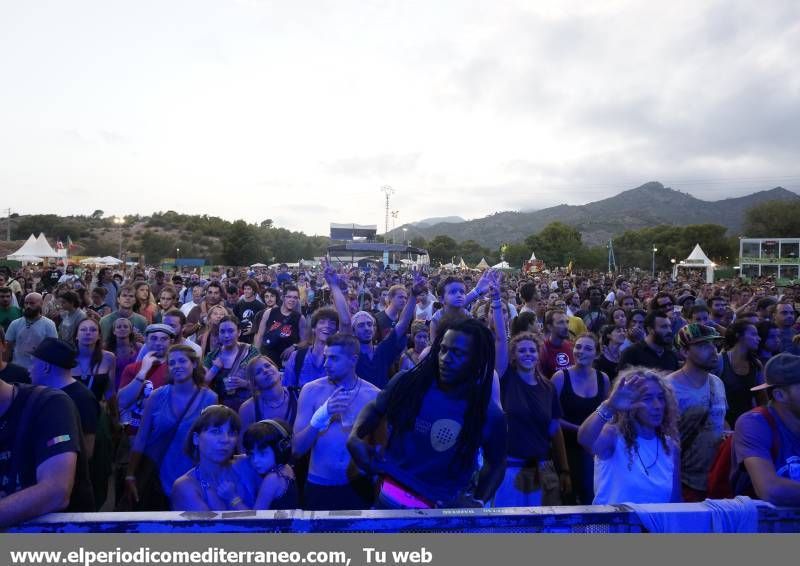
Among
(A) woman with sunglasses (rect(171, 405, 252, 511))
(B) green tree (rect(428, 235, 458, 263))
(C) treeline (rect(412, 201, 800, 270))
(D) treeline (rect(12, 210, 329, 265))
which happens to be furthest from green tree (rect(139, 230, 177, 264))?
(A) woman with sunglasses (rect(171, 405, 252, 511))

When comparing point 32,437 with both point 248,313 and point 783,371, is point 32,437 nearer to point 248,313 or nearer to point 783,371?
point 783,371

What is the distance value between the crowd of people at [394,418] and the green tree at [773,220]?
86193 mm

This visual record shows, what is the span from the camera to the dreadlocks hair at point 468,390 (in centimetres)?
229

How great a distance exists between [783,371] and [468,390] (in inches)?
59.5

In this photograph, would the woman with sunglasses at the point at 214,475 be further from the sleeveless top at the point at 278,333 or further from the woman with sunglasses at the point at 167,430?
the sleeveless top at the point at 278,333

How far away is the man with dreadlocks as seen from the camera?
87.0 inches

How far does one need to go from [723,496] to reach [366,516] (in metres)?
1.93

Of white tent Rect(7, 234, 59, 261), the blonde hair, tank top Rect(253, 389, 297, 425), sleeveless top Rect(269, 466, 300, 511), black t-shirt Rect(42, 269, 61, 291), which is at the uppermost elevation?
white tent Rect(7, 234, 59, 261)

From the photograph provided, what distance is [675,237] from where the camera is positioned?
79.9 meters

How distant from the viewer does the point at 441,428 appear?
226cm

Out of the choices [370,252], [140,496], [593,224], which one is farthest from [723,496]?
[593,224]

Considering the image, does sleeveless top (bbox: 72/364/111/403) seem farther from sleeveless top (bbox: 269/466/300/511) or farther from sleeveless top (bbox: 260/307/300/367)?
sleeveless top (bbox: 269/466/300/511)

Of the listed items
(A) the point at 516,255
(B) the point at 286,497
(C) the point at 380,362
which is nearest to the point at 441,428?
(B) the point at 286,497
